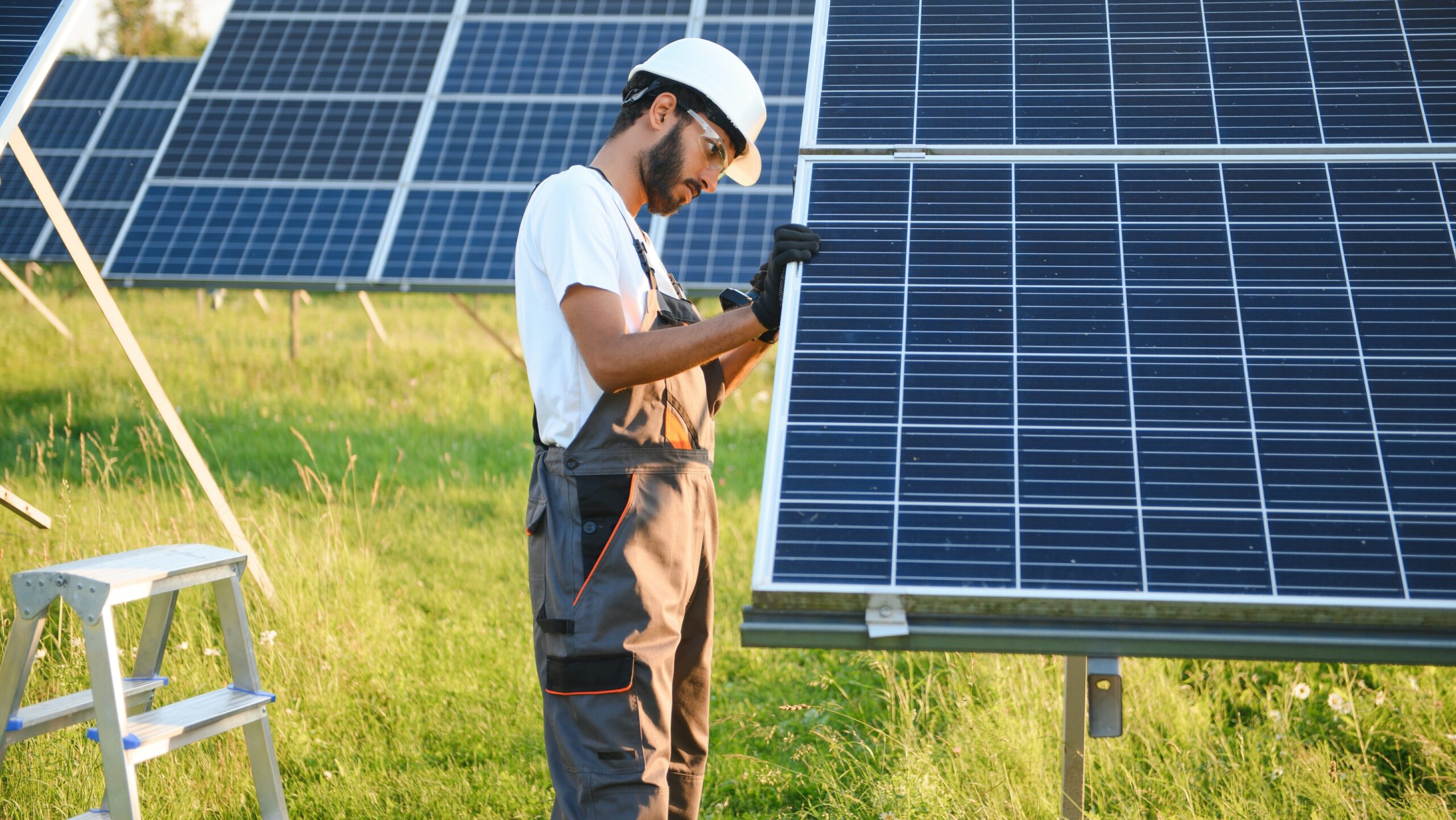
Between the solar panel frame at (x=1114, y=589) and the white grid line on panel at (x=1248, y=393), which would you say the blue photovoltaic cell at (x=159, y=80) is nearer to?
the solar panel frame at (x=1114, y=589)

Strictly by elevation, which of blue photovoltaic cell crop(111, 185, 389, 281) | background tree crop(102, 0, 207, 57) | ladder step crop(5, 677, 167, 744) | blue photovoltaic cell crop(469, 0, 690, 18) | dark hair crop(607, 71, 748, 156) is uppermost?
background tree crop(102, 0, 207, 57)

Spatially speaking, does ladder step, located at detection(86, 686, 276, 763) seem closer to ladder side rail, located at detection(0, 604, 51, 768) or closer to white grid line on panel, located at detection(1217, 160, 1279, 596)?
ladder side rail, located at detection(0, 604, 51, 768)

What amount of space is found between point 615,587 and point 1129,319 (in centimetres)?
139

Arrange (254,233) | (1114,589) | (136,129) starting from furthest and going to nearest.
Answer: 1. (136,129)
2. (254,233)
3. (1114,589)

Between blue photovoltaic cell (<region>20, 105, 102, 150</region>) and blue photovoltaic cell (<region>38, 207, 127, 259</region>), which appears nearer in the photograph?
blue photovoltaic cell (<region>38, 207, 127, 259</region>)

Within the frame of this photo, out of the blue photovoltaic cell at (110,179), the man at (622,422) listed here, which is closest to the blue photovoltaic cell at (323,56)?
the blue photovoltaic cell at (110,179)

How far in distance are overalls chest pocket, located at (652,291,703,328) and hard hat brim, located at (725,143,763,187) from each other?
1.50 feet

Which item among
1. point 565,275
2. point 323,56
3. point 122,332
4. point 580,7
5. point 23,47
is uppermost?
point 580,7

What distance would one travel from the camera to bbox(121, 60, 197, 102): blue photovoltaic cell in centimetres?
1521

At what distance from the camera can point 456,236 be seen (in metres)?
8.52

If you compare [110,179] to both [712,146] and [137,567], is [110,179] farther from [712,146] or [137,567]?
[712,146]

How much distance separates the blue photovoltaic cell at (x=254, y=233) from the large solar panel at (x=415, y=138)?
0.02 metres

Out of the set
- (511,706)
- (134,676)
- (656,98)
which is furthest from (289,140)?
(656,98)

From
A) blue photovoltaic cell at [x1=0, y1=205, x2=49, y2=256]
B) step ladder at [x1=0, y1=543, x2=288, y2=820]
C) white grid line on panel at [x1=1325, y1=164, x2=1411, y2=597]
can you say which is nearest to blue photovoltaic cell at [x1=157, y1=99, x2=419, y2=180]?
blue photovoltaic cell at [x1=0, y1=205, x2=49, y2=256]
